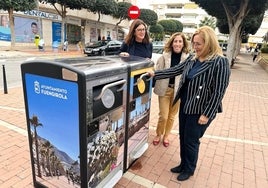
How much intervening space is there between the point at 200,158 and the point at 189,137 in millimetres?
1033

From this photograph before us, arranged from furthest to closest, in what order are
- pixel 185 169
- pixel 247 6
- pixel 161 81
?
pixel 247 6
pixel 161 81
pixel 185 169

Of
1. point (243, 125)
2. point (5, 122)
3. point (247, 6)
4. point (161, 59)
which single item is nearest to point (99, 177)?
point (161, 59)

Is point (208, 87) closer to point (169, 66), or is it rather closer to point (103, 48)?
point (169, 66)

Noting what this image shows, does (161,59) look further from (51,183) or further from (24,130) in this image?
(24,130)

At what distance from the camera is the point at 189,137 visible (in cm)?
291

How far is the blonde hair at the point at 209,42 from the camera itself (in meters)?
2.60

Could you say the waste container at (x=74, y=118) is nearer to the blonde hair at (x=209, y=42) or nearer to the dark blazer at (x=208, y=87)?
the dark blazer at (x=208, y=87)

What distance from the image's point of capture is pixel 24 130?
4.25 meters

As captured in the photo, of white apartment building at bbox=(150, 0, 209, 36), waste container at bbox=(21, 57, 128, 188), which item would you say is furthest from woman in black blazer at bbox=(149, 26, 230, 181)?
white apartment building at bbox=(150, 0, 209, 36)

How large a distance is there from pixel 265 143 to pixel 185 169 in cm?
227

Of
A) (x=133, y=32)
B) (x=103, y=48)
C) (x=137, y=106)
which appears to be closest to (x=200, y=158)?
(x=137, y=106)

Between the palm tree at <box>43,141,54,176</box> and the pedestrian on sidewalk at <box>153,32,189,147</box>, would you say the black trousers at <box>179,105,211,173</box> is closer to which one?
the pedestrian on sidewalk at <box>153,32,189,147</box>

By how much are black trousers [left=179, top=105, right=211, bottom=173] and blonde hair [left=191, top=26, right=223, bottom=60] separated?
74 centimetres

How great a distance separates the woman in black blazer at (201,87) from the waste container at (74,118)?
798mm
